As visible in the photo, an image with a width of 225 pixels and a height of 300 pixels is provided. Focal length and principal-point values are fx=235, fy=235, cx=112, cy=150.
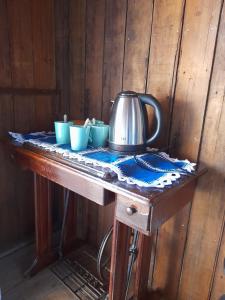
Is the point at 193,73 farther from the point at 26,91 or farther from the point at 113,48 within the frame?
the point at 26,91

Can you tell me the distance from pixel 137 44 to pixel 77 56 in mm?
445

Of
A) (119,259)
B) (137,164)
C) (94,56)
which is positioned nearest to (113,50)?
(94,56)

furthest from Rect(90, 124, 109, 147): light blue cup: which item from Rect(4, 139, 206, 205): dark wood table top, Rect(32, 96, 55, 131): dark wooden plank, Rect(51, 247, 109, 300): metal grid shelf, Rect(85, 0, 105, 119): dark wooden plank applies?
Rect(51, 247, 109, 300): metal grid shelf

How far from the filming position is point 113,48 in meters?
1.27

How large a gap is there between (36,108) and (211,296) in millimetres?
1385

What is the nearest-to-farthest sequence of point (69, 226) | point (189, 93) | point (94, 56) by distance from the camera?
1. point (189, 93)
2. point (94, 56)
3. point (69, 226)

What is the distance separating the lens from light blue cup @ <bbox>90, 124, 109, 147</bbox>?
1.12m

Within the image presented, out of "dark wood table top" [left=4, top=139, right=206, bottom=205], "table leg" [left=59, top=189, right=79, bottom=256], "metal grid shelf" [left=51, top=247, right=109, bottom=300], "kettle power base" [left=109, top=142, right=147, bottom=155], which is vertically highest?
"kettle power base" [left=109, top=142, right=147, bottom=155]

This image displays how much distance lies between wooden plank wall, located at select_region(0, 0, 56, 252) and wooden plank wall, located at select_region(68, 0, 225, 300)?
0.24 meters

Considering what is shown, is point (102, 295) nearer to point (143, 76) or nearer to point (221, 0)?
point (143, 76)

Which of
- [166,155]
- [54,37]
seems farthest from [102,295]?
[54,37]

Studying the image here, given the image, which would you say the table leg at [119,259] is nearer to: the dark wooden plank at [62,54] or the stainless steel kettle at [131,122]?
the stainless steel kettle at [131,122]

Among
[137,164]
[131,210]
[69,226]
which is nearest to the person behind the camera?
[131,210]

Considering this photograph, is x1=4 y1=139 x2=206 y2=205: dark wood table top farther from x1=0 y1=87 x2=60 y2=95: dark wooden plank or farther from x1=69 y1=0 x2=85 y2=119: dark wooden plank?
x1=69 y1=0 x2=85 y2=119: dark wooden plank
